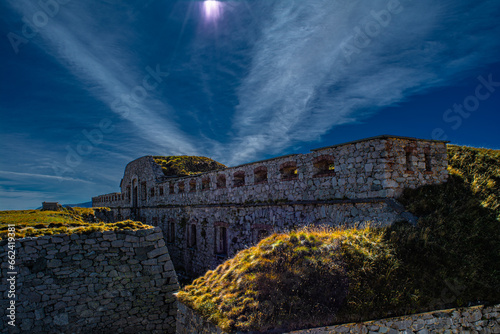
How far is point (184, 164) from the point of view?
2650 centimetres

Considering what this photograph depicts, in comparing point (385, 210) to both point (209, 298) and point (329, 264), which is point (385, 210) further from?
point (209, 298)

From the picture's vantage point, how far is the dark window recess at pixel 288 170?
432 inches

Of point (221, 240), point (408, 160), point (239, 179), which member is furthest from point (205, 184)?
point (408, 160)

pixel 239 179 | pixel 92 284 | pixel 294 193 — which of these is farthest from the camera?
pixel 239 179

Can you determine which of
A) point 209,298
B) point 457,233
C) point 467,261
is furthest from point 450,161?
point 209,298

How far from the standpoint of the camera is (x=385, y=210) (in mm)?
8141

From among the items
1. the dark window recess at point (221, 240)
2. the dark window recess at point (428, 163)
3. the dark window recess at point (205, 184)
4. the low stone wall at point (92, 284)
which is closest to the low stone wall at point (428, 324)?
the low stone wall at point (92, 284)

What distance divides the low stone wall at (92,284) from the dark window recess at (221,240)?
601cm

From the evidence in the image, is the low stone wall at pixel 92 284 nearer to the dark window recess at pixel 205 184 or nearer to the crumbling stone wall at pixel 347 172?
the crumbling stone wall at pixel 347 172

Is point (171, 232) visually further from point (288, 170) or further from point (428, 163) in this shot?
point (428, 163)

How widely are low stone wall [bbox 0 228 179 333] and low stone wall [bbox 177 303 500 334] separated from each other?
3029 millimetres

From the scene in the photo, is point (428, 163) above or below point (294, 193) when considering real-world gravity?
above

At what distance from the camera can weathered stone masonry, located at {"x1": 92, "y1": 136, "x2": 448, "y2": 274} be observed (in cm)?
845

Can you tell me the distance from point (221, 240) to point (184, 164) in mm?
13130
